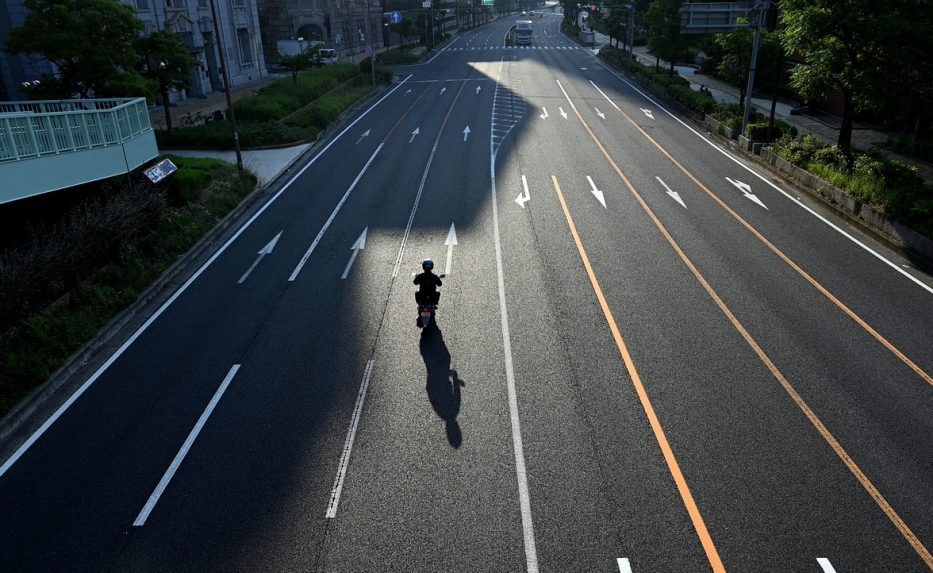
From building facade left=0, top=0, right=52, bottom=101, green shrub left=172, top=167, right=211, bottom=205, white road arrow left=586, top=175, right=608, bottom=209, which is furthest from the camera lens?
building facade left=0, top=0, right=52, bottom=101

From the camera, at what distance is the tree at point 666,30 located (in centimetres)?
4753

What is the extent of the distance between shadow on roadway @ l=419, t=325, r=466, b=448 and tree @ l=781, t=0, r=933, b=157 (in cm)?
1844

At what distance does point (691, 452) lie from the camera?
10109mm

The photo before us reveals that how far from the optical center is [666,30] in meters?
47.5

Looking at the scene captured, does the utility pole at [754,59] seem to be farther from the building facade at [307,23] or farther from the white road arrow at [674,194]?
the building facade at [307,23]

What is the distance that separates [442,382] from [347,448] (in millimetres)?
2572

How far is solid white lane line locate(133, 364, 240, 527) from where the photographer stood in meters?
9.16

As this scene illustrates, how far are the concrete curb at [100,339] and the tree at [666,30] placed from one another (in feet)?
126

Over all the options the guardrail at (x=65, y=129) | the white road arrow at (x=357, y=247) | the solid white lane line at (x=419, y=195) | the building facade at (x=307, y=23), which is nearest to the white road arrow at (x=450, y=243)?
the solid white lane line at (x=419, y=195)

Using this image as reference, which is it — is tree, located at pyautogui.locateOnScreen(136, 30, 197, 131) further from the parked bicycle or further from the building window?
the building window

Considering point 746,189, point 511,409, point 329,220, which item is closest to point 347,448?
point 511,409

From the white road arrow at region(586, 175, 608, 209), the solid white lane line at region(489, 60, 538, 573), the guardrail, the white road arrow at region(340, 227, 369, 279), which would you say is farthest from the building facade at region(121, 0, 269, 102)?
the solid white lane line at region(489, 60, 538, 573)

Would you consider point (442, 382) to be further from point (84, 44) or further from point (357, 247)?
point (84, 44)

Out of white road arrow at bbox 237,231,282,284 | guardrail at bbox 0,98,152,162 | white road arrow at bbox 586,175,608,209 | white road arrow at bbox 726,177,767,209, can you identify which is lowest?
white road arrow at bbox 237,231,282,284
